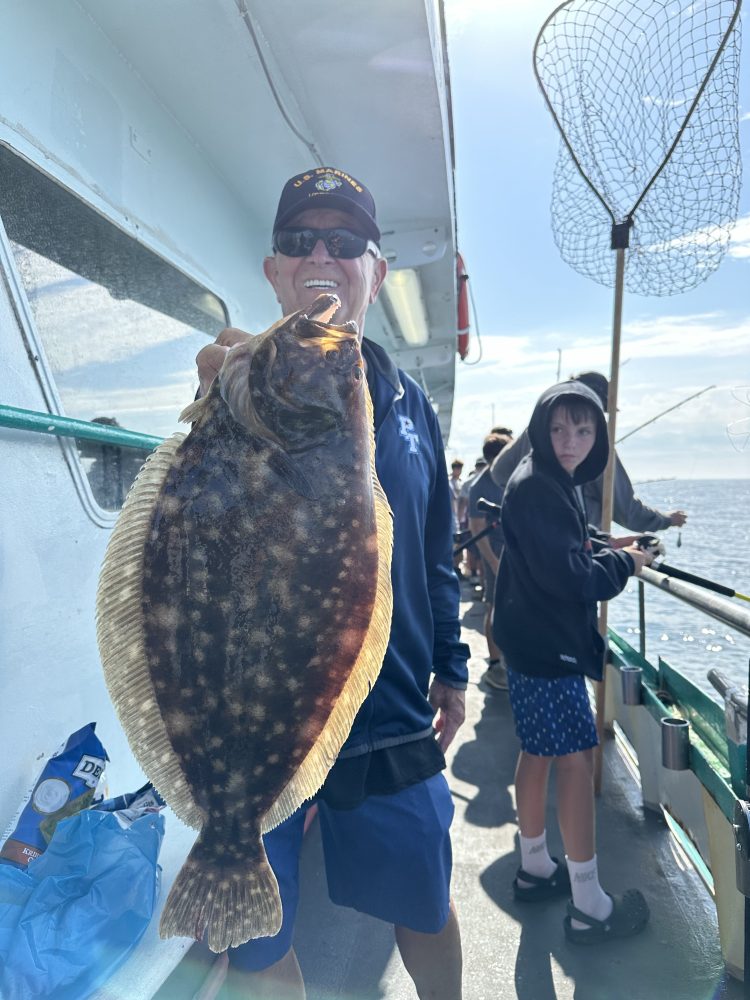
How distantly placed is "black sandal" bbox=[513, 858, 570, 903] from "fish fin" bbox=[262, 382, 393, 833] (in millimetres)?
1965

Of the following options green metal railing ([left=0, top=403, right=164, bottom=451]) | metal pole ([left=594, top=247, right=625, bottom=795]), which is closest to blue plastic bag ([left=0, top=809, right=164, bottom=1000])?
green metal railing ([left=0, top=403, right=164, bottom=451])

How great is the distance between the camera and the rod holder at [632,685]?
11.1 ft

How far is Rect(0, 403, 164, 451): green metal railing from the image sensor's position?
1.69 meters

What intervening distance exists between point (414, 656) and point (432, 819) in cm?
43

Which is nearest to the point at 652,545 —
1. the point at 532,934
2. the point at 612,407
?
the point at 612,407

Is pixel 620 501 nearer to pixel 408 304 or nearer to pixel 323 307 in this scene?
pixel 408 304

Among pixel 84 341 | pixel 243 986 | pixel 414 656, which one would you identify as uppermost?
pixel 84 341

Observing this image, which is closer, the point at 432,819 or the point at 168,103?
the point at 432,819

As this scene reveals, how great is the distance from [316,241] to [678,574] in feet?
7.35

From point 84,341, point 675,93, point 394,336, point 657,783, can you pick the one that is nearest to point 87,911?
point 84,341

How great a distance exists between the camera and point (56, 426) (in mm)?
1802

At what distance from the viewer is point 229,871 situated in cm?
119

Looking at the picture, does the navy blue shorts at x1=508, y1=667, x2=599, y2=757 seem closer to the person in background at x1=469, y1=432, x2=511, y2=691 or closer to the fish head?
the person in background at x1=469, y1=432, x2=511, y2=691

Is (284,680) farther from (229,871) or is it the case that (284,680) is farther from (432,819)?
(432,819)
